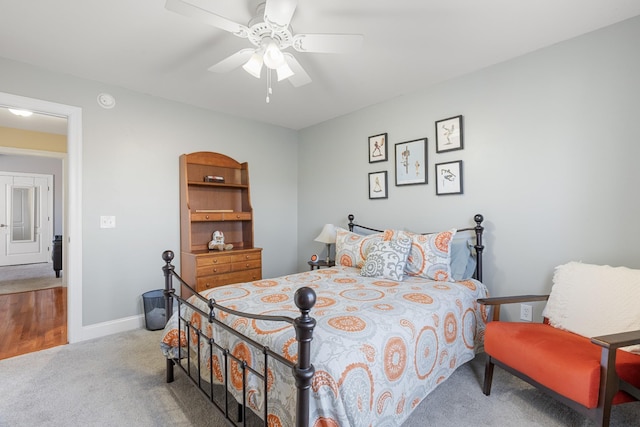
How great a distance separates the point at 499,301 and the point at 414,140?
1809 millimetres

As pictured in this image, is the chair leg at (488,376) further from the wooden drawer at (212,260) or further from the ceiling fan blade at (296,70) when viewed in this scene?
the wooden drawer at (212,260)

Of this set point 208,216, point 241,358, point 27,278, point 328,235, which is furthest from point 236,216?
point 27,278

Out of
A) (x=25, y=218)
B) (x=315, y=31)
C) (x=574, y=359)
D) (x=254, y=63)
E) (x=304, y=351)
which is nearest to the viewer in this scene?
(x=304, y=351)

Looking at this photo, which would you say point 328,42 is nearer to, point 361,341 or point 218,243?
point 361,341

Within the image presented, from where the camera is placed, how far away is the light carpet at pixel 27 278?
4894 mm

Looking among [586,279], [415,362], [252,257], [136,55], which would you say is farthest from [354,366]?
[136,55]

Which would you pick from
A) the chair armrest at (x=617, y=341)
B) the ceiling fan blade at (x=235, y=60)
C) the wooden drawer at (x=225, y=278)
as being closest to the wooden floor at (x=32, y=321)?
the wooden drawer at (x=225, y=278)

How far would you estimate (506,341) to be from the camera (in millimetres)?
1871

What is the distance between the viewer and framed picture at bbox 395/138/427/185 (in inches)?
125

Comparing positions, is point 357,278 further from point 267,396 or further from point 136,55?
point 136,55

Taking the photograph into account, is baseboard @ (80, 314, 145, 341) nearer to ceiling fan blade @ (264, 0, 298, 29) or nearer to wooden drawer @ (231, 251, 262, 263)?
wooden drawer @ (231, 251, 262, 263)

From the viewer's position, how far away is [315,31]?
221 cm

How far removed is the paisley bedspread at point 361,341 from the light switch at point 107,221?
1562 mm

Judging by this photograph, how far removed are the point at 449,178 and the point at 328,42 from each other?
179cm
